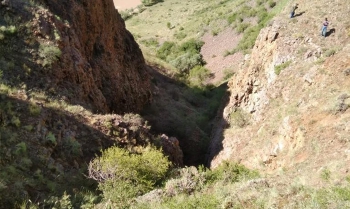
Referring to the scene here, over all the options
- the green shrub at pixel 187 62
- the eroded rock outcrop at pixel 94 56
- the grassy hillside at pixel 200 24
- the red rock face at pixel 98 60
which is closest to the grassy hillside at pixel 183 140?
the eroded rock outcrop at pixel 94 56

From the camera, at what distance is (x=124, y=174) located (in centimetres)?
1165

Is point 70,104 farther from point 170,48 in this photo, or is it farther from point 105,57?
point 170,48

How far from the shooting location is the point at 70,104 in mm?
16141

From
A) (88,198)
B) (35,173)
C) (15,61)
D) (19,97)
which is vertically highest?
(15,61)

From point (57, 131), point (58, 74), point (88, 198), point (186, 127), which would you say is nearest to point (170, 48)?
point (186, 127)

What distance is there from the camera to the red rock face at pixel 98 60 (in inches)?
706

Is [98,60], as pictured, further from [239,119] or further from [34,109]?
[239,119]

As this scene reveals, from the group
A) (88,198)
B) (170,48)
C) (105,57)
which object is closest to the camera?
(88,198)

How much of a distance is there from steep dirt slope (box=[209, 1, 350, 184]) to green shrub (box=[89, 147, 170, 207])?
511 cm

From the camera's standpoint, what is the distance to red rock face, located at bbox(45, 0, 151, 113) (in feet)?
58.9

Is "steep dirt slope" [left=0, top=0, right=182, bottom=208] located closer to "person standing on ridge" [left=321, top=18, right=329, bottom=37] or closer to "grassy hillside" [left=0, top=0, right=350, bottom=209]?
"grassy hillside" [left=0, top=0, right=350, bottom=209]

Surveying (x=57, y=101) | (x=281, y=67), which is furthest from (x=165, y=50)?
(x=57, y=101)

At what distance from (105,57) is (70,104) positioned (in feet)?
27.1

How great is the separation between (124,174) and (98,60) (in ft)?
42.5
